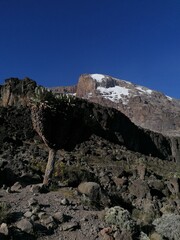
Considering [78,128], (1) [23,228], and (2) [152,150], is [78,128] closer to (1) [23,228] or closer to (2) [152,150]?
(1) [23,228]

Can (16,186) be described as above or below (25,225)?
above

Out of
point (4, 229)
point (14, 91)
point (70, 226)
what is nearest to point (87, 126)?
point (70, 226)

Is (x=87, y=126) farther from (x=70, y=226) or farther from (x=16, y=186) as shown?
(x=70, y=226)

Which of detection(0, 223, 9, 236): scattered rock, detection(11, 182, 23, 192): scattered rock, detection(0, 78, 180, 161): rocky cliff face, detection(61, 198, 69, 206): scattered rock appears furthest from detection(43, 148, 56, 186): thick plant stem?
detection(0, 223, 9, 236): scattered rock

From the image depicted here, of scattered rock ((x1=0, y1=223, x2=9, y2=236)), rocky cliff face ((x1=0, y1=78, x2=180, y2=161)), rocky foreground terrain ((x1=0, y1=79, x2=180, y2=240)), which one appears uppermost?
rocky cliff face ((x1=0, y1=78, x2=180, y2=161))

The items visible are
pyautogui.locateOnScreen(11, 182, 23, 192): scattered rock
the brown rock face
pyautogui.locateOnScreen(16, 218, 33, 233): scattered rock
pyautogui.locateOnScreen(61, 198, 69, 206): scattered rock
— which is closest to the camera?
pyautogui.locateOnScreen(16, 218, 33, 233): scattered rock

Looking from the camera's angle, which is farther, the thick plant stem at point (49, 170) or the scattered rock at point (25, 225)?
the thick plant stem at point (49, 170)

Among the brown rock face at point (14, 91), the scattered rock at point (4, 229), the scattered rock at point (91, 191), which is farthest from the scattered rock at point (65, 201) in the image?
the brown rock face at point (14, 91)

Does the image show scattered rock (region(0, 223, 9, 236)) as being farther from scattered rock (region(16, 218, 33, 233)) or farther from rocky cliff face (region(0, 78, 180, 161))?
rocky cliff face (region(0, 78, 180, 161))

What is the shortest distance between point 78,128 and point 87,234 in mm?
6530

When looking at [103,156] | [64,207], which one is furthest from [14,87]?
[64,207]

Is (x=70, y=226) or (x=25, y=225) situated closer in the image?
(x=25, y=225)

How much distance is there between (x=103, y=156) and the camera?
49.5m

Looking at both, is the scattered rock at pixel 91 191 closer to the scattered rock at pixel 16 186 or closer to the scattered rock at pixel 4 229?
the scattered rock at pixel 16 186
